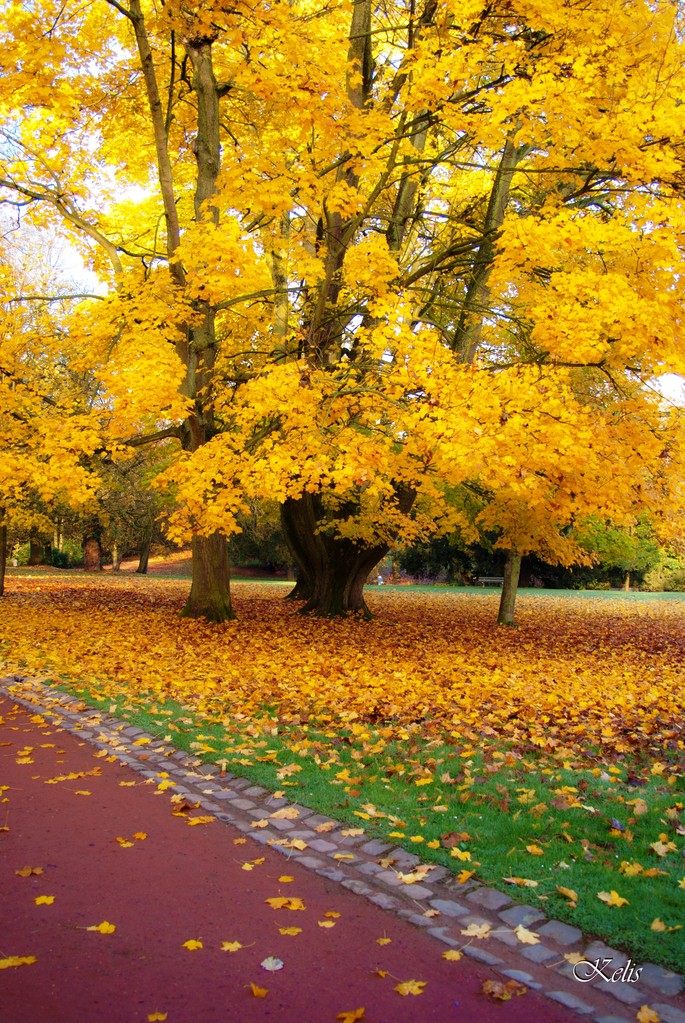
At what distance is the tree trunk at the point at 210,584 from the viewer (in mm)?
16188

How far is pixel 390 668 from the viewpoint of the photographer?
11.6m

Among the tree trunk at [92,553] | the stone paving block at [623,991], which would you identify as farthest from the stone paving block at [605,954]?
the tree trunk at [92,553]

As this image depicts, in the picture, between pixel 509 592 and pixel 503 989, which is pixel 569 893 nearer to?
pixel 503 989

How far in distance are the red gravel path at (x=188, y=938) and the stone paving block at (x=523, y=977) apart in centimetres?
8

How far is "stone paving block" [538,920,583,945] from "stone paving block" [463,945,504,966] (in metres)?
0.34

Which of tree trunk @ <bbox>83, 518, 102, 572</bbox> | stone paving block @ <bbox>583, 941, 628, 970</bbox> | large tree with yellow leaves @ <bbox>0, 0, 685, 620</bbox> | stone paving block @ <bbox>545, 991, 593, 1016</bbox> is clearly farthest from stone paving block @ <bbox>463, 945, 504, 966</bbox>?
tree trunk @ <bbox>83, 518, 102, 572</bbox>

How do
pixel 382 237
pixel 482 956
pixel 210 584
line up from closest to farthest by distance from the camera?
pixel 482 956, pixel 382 237, pixel 210 584

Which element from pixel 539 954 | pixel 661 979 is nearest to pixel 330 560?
pixel 539 954

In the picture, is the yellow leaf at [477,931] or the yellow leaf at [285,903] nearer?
the yellow leaf at [477,931]

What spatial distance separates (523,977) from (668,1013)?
0.57 m

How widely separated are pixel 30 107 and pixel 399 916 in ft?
41.7

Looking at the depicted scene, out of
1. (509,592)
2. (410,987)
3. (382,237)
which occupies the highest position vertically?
(382,237)

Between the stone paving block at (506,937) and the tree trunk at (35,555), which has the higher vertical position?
the stone paving block at (506,937)

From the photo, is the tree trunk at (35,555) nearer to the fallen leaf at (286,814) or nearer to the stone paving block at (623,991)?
the fallen leaf at (286,814)
